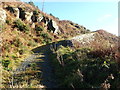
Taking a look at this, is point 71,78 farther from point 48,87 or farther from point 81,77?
point 48,87

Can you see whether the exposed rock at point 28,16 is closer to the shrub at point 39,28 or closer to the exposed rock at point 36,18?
the exposed rock at point 36,18

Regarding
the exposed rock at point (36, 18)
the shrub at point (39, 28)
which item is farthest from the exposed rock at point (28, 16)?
the shrub at point (39, 28)

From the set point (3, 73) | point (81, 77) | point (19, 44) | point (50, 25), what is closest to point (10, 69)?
point (3, 73)

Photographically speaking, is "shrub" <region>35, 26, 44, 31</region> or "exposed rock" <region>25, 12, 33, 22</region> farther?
"exposed rock" <region>25, 12, 33, 22</region>

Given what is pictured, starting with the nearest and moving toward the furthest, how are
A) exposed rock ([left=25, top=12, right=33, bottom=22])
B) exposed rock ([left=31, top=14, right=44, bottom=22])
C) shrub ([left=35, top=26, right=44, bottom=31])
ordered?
shrub ([left=35, top=26, right=44, bottom=31]) → exposed rock ([left=25, top=12, right=33, bottom=22]) → exposed rock ([left=31, top=14, right=44, bottom=22])

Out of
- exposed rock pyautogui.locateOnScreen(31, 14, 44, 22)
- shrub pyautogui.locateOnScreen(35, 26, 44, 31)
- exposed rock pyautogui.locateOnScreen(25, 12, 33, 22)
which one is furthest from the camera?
exposed rock pyautogui.locateOnScreen(31, 14, 44, 22)

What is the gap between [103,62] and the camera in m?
6.63

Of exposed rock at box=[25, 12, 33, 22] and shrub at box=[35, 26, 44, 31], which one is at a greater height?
exposed rock at box=[25, 12, 33, 22]

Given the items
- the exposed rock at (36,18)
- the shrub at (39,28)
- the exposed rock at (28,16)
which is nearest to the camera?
the shrub at (39,28)

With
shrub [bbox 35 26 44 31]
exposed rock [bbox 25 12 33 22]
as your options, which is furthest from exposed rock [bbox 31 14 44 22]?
shrub [bbox 35 26 44 31]

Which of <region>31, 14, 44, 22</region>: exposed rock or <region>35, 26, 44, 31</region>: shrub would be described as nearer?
<region>35, 26, 44, 31</region>: shrub

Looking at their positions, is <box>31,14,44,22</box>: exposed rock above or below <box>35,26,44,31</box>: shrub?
above

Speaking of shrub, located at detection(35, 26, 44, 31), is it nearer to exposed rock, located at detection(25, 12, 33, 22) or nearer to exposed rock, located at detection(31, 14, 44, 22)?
exposed rock, located at detection(25, 12, 33, 22)

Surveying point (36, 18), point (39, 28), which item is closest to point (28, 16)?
point (36, 18)
